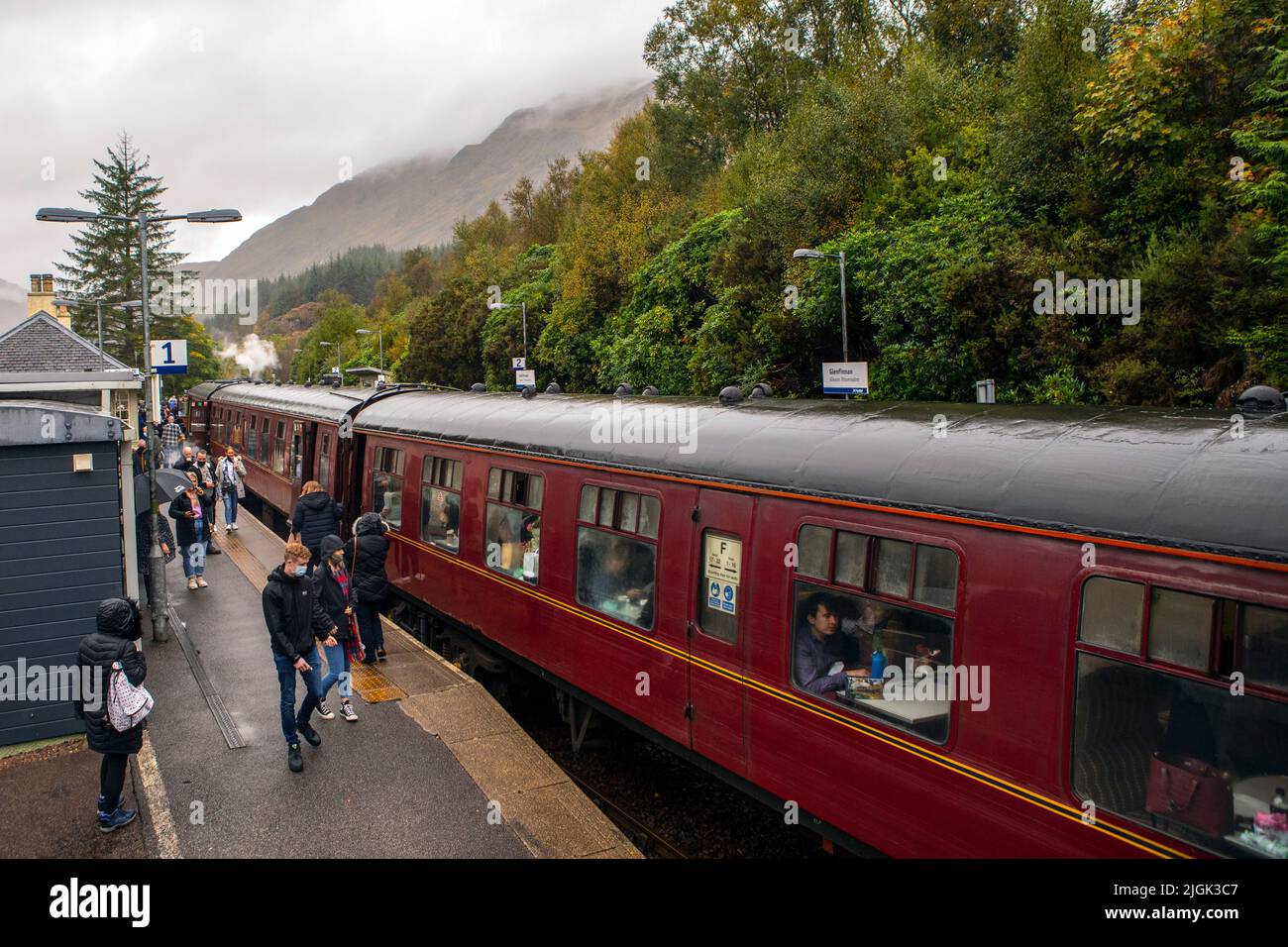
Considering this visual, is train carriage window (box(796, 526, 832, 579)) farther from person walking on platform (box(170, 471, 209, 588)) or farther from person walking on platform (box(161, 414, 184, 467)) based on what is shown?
person walking on platform (box(161, 414, 184, 467))

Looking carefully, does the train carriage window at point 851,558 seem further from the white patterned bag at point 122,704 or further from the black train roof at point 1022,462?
the white patterned bag at point 122,704

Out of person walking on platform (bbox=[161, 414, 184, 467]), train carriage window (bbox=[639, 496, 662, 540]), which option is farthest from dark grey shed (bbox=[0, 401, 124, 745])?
person walking on platform (bbox=[161, 414, 184, 467])

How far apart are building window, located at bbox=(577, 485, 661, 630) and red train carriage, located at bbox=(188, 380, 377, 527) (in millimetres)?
7439

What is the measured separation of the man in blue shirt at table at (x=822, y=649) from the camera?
5.55m

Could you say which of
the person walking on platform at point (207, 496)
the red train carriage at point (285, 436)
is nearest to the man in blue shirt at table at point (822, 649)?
the red train carriage at point (285, 436)

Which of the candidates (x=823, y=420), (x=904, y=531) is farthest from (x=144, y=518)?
(x=904, y=531)

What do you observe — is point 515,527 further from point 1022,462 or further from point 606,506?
point 1022,462

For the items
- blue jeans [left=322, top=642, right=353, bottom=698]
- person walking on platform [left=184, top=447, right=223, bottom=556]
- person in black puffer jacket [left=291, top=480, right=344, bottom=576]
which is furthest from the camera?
person walking on platform [left=184, top=447, right=223, bottom=556]

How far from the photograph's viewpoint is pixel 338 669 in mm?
8648

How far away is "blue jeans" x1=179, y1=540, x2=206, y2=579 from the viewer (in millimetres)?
14047

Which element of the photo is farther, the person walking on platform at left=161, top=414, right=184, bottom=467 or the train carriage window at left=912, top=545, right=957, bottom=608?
the person walking on platform at left=161, top=414, right=184, bottom=467
